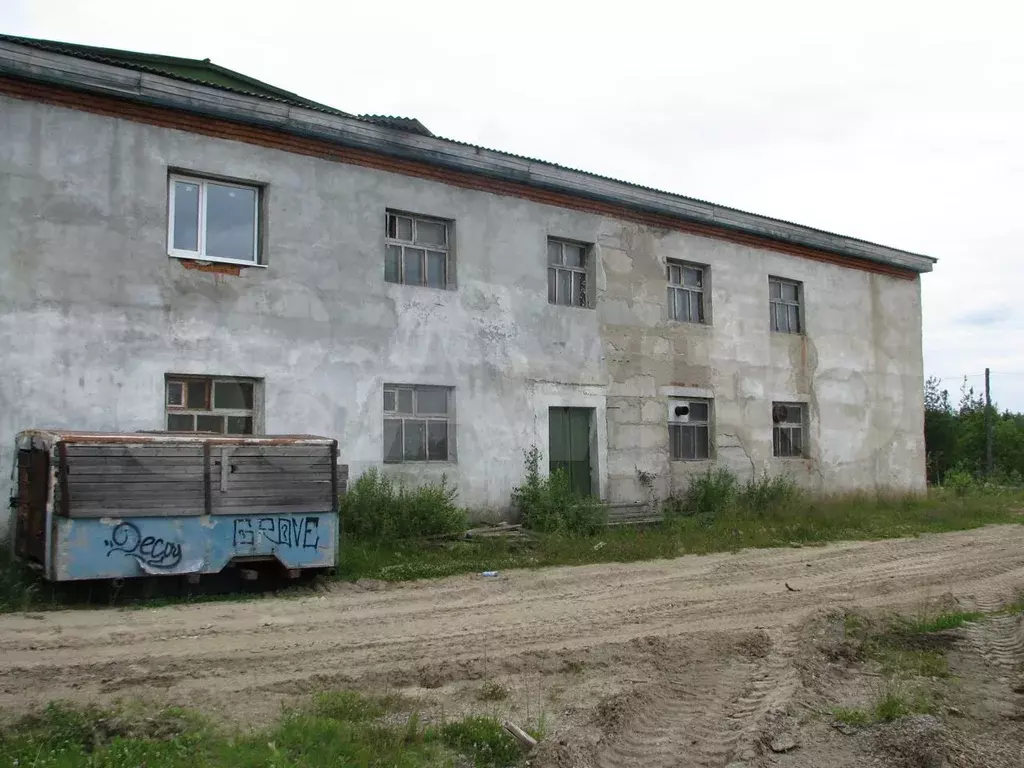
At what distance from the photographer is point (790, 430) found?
20.3 metres

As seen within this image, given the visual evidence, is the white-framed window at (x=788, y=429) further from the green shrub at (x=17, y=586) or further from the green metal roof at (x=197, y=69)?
the green shrub at (x=17, y=586)

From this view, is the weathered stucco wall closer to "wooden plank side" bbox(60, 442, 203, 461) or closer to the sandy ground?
"wooden plank side" bbox(60, 442, 203, 461)

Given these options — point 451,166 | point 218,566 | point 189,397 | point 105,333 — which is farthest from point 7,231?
point 451,166

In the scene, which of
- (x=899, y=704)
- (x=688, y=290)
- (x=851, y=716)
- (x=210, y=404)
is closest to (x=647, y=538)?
(x=688, y=290)

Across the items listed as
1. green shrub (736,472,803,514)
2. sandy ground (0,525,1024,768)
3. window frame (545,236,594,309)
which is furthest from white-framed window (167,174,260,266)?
green shrub (736,472,803,514)

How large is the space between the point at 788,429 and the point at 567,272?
6.60 m

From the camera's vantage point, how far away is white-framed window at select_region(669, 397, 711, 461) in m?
18.1

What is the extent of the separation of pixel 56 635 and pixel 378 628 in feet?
8.85

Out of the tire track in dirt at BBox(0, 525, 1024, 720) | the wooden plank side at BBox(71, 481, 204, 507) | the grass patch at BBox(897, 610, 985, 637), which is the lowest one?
the grass patch at BBox(897, 610, 985, 637)

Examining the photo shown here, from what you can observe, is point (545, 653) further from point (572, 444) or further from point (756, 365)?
point (756, 365)

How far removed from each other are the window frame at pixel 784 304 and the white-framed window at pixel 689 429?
9.46 ft

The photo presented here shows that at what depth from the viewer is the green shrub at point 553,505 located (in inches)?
581

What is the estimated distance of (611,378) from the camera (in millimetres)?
17062

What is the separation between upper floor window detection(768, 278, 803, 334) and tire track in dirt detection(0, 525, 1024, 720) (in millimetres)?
8123
